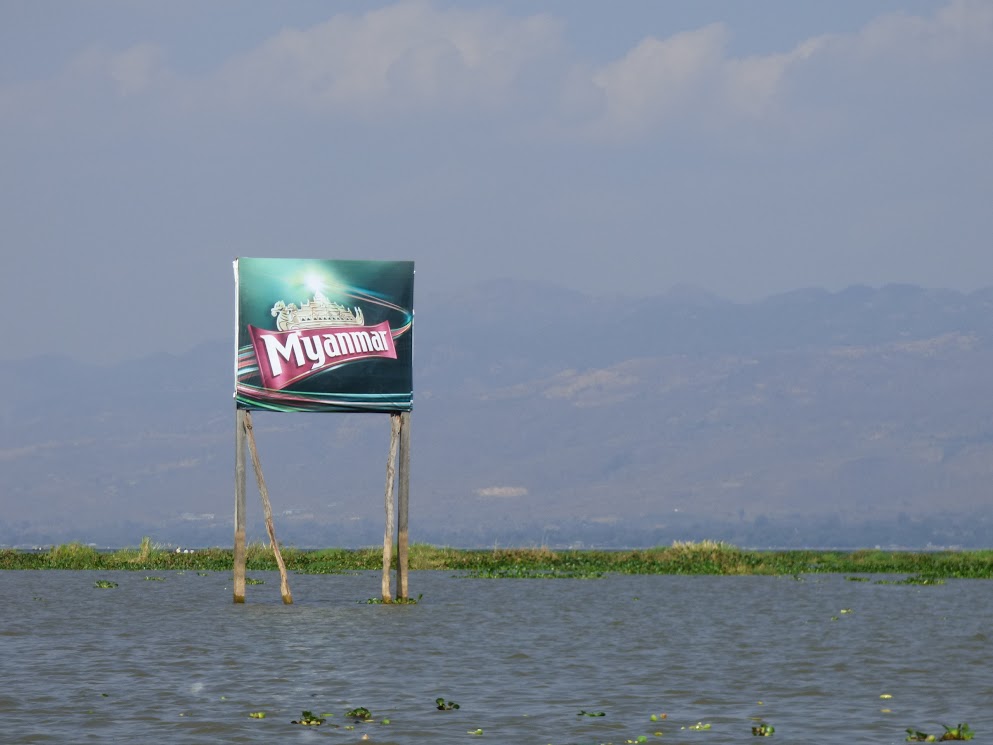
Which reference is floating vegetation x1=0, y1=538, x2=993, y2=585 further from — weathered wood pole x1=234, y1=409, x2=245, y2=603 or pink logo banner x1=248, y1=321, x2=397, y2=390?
pink logo banner x1=248, y1=321, x2=397, y2=390

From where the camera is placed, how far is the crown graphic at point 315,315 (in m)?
39.9

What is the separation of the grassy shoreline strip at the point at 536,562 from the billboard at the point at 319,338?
68.5 feet

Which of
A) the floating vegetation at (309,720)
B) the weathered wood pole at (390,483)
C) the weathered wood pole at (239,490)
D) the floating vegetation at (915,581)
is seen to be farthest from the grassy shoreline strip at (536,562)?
the floating vegetation at (309,720)

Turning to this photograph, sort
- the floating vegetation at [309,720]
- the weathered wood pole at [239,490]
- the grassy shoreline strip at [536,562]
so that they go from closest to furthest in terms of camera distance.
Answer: the floating vegetation at [309,720] → the weathered wood pole at [239,490] → the grassy shoreline strip at [536,562]

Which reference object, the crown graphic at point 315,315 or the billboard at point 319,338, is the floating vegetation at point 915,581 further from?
the crown graphic at point 315,315

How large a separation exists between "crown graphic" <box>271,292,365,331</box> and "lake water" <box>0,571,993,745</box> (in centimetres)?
712

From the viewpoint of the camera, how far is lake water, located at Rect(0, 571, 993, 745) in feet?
72.7

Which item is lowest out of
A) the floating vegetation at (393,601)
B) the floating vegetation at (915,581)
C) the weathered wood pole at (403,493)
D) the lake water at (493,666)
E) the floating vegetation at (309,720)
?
the floating vegetation at (309,720)

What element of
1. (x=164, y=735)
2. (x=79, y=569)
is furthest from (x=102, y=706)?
(x=79, y=569)

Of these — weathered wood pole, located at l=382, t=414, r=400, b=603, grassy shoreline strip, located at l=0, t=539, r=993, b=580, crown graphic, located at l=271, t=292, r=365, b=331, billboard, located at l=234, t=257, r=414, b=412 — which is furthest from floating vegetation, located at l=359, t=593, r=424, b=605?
grassy shoreline strip, located at l=0, t=539, r=993, b=580

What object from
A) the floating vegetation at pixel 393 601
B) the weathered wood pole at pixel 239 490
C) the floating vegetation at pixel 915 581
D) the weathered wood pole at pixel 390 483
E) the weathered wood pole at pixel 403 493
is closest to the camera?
the weathered wood pole at pixel 403 493

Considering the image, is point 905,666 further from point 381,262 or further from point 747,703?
point 381,262

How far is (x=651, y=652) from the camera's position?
3206 centimetres

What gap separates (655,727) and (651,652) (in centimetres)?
1000
